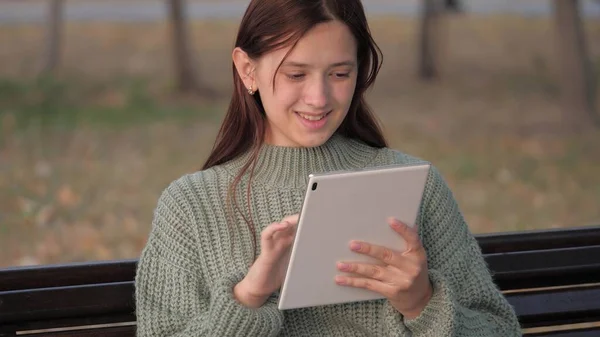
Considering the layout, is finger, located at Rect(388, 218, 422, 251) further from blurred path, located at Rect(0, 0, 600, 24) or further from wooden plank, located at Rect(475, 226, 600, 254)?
blurred path, located at Rect(0, 0, 600, 24)

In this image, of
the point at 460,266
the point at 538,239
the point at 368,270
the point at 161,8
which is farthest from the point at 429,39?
the point at 368,270

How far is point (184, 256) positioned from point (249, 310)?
23 centimetres

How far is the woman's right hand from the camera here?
7.30 feet

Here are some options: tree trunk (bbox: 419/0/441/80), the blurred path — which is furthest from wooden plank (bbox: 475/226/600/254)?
the blurred path

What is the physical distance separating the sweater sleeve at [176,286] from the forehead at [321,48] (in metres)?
0.43

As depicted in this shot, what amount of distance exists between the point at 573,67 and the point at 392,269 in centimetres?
728

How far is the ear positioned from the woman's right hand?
452 millimetres

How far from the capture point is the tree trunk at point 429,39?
428 inches

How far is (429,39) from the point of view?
11.2m

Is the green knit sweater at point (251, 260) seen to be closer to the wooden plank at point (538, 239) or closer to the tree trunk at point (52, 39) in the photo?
the wooden plank at point (538, 239)

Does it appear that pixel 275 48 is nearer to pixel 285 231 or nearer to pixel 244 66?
pixel 244 66

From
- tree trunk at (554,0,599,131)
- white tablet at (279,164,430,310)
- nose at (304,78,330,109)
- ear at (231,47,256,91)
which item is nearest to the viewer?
white tablet at (279,164,430,310)

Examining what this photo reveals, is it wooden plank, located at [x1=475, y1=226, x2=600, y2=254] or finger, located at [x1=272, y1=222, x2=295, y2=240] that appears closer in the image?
finger, located at [x1=272, y1=222, x2=295, y2=240]

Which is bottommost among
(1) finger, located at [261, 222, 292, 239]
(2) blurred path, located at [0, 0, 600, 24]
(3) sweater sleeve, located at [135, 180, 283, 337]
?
(2) blurred path, located at [0, 0, 600, 24]
